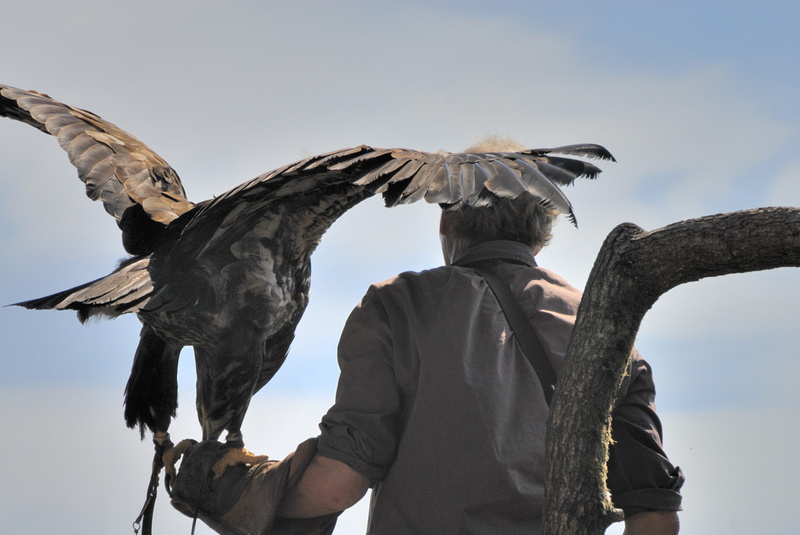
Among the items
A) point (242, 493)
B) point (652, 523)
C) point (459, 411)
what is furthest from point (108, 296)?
point (652, 523)

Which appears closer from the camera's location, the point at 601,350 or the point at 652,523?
the point at 601,350

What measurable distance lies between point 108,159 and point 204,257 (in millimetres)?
665

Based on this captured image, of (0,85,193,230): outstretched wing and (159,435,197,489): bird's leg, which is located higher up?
(0,85,193,230): outstretched wing

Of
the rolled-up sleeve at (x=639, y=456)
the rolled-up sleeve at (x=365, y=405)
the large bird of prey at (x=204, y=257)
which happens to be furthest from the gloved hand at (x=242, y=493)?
the rolled-up sleeve at (x=639, y=456)

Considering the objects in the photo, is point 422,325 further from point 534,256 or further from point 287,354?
point 287,354

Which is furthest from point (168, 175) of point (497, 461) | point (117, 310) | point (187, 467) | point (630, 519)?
point (630, 519)

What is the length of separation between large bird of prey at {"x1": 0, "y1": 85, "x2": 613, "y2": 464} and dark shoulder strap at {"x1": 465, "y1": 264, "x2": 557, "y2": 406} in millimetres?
395

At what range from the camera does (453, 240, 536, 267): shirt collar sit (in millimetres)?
2584

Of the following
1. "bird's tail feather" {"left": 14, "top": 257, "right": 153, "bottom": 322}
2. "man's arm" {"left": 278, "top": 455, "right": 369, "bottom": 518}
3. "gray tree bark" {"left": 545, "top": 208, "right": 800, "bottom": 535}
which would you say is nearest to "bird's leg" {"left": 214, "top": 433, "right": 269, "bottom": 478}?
"man's arm" {"left": 278, "top": 455, "right": 369, "bottom": 518}

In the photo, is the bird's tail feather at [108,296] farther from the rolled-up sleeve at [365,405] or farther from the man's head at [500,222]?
the man's head at [500,222]

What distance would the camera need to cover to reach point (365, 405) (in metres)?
2.32

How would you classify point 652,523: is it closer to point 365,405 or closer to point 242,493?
point 365,405

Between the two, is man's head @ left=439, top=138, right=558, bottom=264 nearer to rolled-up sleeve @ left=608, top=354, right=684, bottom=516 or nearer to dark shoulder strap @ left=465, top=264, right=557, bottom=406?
dark shoulder strap @ left=465, top=264, right=557, bottom=406

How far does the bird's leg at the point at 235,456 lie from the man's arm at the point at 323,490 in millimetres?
407
